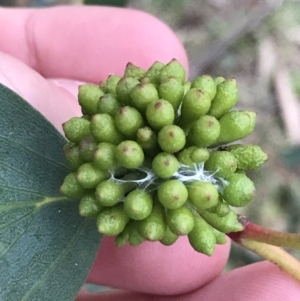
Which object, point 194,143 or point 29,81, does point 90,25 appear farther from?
point 194,143

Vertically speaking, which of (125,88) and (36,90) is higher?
(125,88)

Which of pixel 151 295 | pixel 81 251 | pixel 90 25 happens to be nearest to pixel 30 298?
pixel 81 251

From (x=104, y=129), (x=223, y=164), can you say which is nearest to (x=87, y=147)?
(x=104, y=129)

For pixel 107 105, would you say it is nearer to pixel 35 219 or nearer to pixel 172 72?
pixel 172 72

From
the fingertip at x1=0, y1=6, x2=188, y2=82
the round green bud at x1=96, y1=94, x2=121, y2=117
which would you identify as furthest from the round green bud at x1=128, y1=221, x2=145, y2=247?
the fingertip at x1=0, y1=6, x2=188, y2=82

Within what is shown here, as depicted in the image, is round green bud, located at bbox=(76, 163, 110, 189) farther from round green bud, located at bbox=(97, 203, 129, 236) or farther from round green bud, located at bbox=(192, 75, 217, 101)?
round green bud, located at bbox=(192, 75, 217, 101)

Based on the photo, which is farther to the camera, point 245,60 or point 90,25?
point 245,60
